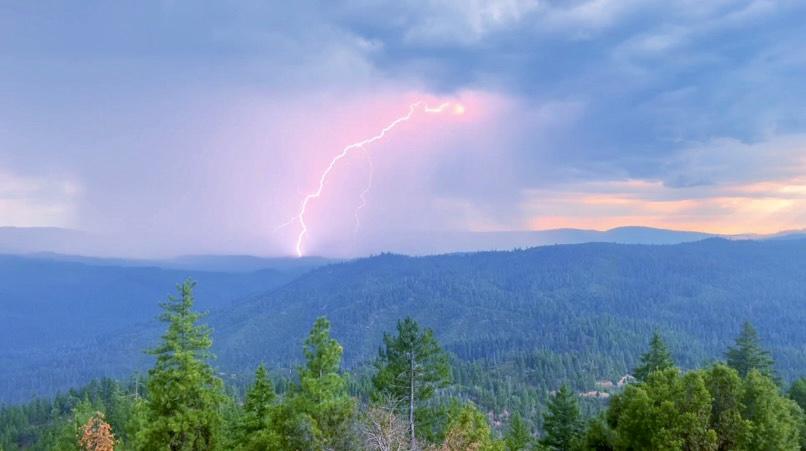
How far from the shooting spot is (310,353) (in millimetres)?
27531

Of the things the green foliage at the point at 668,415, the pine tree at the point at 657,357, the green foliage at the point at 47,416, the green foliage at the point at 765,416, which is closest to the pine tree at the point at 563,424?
the pine tree at the point at 657,357

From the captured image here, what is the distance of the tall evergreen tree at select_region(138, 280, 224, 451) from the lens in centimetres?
2616

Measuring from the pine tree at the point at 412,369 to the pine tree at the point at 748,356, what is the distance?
3364 centimetres

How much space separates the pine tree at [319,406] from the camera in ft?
80.7

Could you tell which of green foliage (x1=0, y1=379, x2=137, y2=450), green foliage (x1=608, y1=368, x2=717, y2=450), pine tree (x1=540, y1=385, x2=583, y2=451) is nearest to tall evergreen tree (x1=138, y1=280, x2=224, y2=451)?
green foliage (x1=608, y1=368, x2=717, y2=450)

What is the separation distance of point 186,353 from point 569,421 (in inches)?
1167

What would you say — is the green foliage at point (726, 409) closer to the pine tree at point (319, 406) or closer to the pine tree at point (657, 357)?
the pine tree at point (657, 357)

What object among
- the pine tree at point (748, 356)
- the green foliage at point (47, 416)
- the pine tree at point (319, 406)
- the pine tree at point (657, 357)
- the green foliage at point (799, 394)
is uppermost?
the pine tree at point (319, 406)

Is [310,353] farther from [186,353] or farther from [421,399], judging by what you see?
[421,399]

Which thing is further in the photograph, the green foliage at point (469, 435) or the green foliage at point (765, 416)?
the green foliage at point (765, 416)

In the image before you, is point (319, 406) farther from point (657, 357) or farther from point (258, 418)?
point (657, 357)

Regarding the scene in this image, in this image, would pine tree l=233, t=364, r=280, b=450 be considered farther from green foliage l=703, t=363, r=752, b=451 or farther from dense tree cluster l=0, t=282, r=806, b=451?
green foliage l=703, t=363, r=752, b=451

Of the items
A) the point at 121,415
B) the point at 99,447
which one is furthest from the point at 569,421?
the point at 121,415

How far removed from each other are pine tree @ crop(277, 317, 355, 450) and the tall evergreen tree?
3.87 m
